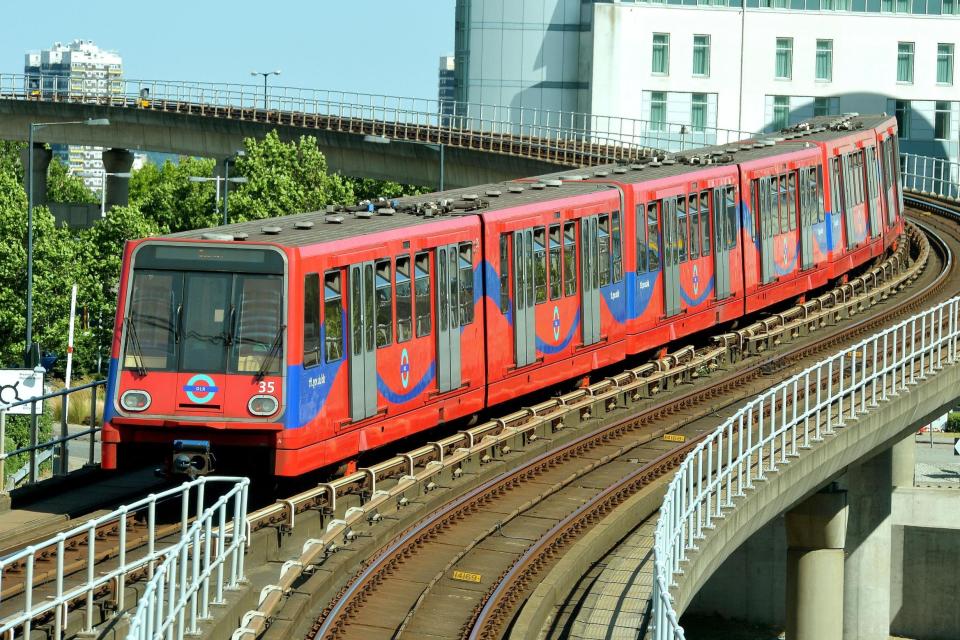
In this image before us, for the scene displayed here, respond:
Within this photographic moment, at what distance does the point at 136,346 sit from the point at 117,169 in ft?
188

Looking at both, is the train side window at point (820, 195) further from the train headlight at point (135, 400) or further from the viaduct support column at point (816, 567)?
the train headlight at point (135, 400)

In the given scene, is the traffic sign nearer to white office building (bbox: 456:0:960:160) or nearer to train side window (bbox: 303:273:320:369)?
train side window (bbox: 303:273:320:369)

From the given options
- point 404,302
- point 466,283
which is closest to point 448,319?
point 466,283

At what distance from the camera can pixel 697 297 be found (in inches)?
1194

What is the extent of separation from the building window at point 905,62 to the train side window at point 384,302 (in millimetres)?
66336

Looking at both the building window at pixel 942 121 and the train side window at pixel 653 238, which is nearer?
the train side window at pixel 653 238

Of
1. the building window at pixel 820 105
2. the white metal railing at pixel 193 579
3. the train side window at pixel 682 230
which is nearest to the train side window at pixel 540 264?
the train side window at pixel 682 230

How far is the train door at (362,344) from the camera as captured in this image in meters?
20.1

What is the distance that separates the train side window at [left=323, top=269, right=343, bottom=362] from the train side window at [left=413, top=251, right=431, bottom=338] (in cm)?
196

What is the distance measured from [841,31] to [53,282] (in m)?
42.9

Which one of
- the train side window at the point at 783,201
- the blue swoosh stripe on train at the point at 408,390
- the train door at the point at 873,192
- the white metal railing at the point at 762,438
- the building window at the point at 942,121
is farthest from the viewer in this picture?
the building window at the point at 942,121

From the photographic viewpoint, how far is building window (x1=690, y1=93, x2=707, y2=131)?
8262 centimetres

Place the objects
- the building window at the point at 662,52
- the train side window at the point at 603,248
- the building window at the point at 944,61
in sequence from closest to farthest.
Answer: the train side window at the point at 603,248 < the building window at the point at 662,52 < the building window at the point at 944,61

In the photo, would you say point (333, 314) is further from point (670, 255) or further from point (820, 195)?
point (820, 195)
